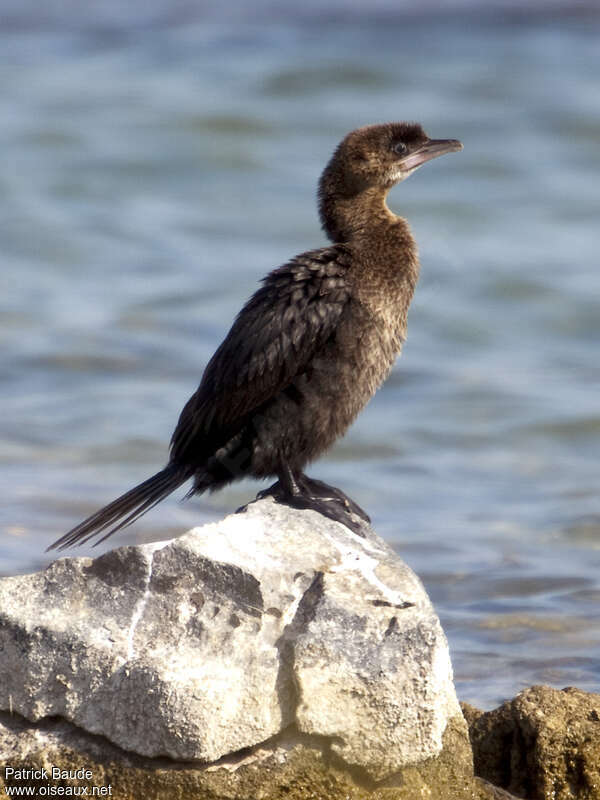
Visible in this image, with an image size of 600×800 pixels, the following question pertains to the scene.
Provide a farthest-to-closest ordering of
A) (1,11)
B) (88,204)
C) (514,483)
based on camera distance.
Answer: (1,11) < (88,204) < (514,483)

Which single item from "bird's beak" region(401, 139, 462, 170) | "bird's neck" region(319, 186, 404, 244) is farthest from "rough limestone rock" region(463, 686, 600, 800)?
"bird's beak" region(401, 139, 462, 170)

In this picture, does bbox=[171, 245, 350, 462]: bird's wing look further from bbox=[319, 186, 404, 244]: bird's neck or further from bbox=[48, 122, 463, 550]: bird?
bbox=[319, 186, 404, 244]: bird's neck

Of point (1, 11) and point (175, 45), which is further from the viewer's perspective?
point (1, 11)

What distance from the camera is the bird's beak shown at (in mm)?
5625

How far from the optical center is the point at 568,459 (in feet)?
27.8

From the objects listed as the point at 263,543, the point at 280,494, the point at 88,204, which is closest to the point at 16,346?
the point at 88,204

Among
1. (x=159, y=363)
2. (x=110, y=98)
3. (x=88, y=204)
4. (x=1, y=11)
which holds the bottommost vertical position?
(x=159, y=363)

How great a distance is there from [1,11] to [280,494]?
44.2ft

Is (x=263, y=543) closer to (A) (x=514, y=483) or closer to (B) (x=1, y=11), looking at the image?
(A) (x=514, y=483)

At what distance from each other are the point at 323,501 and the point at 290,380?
48 cm

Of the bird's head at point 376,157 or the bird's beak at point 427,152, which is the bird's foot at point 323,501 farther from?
the bird's beak at point 427,152

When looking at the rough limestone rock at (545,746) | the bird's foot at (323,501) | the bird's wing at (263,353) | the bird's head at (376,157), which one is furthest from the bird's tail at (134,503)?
the rough limestone rock at (545,746)

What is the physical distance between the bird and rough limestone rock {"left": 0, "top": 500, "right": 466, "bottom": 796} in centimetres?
117

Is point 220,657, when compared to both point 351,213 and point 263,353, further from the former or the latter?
point 351,213
